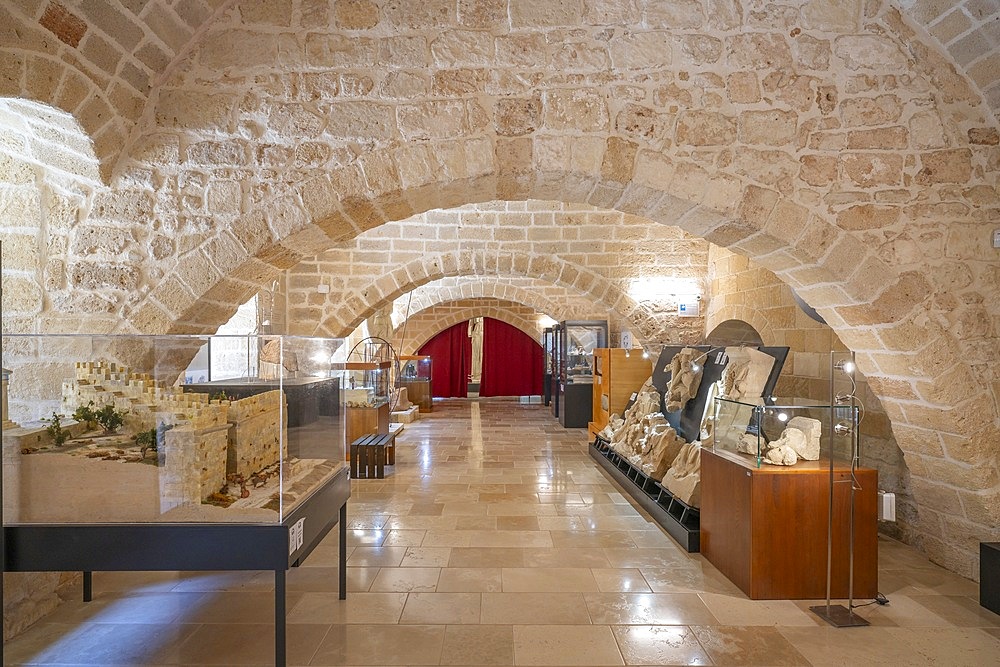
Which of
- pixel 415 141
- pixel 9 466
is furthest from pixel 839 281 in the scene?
pixel 9 466

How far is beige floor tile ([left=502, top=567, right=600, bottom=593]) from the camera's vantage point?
3.03 m

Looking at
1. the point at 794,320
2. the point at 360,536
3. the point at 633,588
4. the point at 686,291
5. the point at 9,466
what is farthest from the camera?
the point at 686,291

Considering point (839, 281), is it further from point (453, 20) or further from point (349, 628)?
point (349, 628)

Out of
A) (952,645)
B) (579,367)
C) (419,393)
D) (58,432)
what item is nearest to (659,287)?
(579,367)

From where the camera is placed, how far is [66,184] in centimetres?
307

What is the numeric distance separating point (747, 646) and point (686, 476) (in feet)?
5.34

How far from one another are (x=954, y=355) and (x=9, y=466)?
4.25 meters

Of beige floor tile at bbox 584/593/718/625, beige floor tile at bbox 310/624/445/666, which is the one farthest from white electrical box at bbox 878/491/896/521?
beige floor tile at bbox 310/624/445/666

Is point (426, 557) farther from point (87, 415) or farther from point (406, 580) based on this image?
point (87, 415)

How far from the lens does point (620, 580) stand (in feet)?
10.3

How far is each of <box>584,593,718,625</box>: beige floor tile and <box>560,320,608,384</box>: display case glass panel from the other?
20.5 feet

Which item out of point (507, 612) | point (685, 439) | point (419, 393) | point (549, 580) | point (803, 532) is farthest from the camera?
point (419, 393)

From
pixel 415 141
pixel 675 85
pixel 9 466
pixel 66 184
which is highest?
pixel 675 85

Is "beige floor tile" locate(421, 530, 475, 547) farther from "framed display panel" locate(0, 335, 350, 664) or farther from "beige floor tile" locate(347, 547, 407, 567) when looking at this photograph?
"framed display panel" locate(0, 335, 350, 664)
